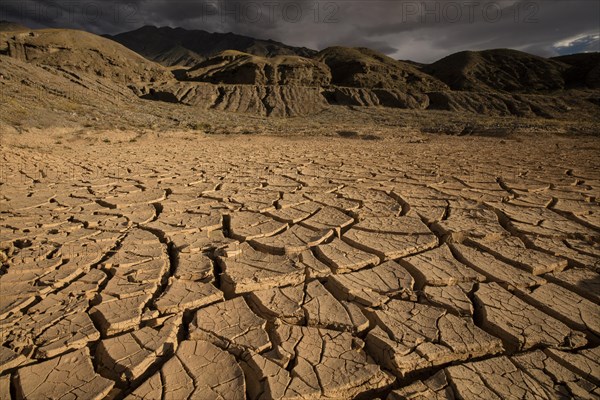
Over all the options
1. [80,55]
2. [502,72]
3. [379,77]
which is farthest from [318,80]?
[502,72]

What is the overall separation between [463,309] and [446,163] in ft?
16.0

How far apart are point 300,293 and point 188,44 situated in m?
156

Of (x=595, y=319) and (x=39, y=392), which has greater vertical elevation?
(x=595, y=319)

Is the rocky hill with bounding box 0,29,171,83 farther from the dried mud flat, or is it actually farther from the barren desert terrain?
the dried mud flat

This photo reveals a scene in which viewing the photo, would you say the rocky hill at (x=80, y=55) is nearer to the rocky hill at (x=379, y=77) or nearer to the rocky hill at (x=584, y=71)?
the rocky hill at (x=379, y=77)

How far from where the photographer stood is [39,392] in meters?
1.29

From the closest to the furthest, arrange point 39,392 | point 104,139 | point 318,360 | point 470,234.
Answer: point 39,392
point 318,360
point 470,234
point 104,139

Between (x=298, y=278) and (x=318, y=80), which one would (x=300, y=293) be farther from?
(x=318, y=80)

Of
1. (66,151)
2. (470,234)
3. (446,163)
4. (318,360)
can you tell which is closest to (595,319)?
(470,234)

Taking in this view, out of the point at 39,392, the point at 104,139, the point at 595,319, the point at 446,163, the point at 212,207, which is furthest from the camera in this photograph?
the point at 104,139

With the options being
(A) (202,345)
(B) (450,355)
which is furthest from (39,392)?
(B) (450,355)

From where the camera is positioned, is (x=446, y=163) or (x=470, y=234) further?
(x=446, y=163)

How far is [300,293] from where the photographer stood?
192cm

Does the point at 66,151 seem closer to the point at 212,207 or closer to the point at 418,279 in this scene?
the point at 212,207
